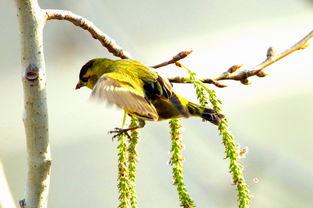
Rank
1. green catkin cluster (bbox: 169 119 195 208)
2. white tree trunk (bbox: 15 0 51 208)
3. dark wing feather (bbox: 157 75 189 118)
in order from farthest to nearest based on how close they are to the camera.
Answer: dark wing feather (bbox: 157 75 189 118) → green catkin cluster (bbox: 169 119 195 208) → white tree trunk (bbox: 15 0 51 208)

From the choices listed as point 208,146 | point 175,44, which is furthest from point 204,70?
point 208,146

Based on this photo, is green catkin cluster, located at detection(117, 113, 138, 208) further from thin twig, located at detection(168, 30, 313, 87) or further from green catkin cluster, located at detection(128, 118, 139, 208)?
thin twig, located at detection(168, 30, 313, 87)

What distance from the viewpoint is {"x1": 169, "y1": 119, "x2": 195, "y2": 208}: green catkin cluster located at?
0.79m

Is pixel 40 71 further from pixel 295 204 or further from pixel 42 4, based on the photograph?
pixel 295 204

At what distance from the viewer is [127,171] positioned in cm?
84

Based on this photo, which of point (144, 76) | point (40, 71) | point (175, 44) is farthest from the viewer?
point (175, 44)

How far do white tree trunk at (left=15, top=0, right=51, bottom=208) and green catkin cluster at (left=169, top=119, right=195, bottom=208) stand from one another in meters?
0.20

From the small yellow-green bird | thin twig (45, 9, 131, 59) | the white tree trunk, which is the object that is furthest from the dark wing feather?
the white tree trunk

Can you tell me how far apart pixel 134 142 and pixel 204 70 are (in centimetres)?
132

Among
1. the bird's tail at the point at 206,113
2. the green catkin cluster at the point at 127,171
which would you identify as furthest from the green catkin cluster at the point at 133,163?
the bird's tail at the point at 206,113

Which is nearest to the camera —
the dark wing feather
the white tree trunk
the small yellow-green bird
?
the white tree trunk

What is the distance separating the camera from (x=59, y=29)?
6.81ft

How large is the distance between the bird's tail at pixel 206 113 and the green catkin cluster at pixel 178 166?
0.06 meters

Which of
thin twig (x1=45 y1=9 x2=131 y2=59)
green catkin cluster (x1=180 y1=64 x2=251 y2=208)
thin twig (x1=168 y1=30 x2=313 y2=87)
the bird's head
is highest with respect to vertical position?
the bird's head
